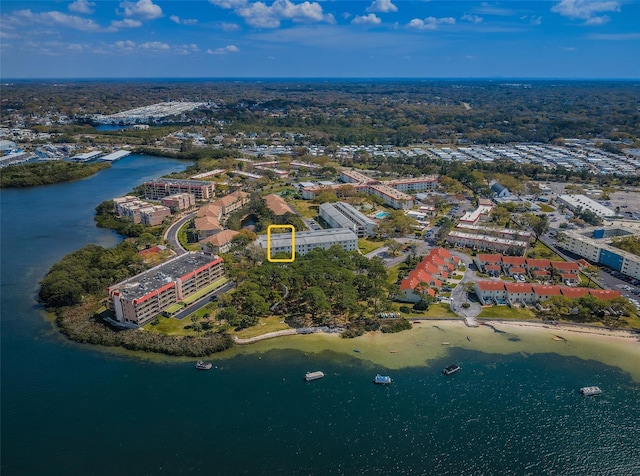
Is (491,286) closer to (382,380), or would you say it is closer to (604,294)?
(604,294)

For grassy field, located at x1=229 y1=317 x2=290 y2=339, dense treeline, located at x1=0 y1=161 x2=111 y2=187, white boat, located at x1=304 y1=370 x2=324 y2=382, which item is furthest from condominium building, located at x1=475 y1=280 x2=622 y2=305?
dense treeline, located at x1=0 y1=161 x2=111 y2=187

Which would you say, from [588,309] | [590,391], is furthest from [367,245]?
[590,391]

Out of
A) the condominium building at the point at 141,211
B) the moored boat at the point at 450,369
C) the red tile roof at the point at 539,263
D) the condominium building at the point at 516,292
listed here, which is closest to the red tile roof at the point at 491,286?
the condominium building at the point at 516,292

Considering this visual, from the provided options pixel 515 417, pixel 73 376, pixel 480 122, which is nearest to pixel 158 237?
pixel 73 376

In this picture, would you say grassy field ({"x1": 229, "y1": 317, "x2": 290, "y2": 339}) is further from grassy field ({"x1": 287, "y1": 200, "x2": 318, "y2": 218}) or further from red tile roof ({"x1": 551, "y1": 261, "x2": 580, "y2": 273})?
grassy field ({"x1": 287, "y1": 200, "x2": 318, "y2": 218})

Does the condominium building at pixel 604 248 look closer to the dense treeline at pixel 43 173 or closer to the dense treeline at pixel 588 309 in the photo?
the dense treeline at pixel 588 309

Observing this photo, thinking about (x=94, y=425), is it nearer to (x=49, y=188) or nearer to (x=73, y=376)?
(x=73, y=376)
